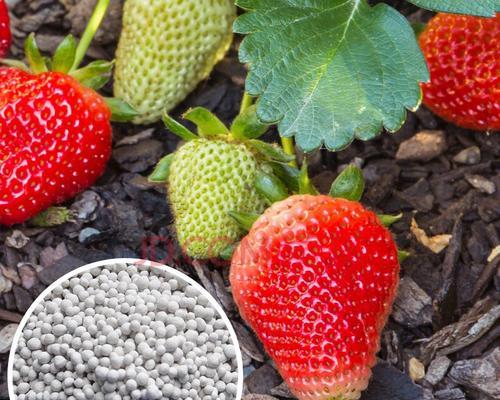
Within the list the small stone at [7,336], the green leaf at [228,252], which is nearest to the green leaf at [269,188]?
the green leaf at [228,252]

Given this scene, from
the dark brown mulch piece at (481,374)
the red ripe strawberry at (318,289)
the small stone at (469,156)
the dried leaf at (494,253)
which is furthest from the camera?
the small stone at (469,156)

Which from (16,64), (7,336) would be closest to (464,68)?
(16,64)

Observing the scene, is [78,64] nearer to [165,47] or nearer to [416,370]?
[165,47]

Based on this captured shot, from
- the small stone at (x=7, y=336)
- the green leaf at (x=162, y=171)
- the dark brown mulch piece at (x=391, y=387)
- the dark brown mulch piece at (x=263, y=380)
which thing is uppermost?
the green leaf at (x=162, y=171)

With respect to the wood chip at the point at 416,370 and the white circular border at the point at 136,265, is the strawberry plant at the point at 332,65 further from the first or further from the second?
the wood chip at the point at 416,370

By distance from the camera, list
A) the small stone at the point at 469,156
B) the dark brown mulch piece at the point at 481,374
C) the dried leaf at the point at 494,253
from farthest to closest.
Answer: the small stone at the point at 469,156, the dried leaf at the point at 494,253, the dark brown mulch piece at the point at 481,374

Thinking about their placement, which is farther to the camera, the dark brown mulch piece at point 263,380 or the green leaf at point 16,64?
the green leaf at point 16,64

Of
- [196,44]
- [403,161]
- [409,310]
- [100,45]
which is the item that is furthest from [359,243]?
[100,45]

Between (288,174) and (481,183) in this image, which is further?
(481,183)
